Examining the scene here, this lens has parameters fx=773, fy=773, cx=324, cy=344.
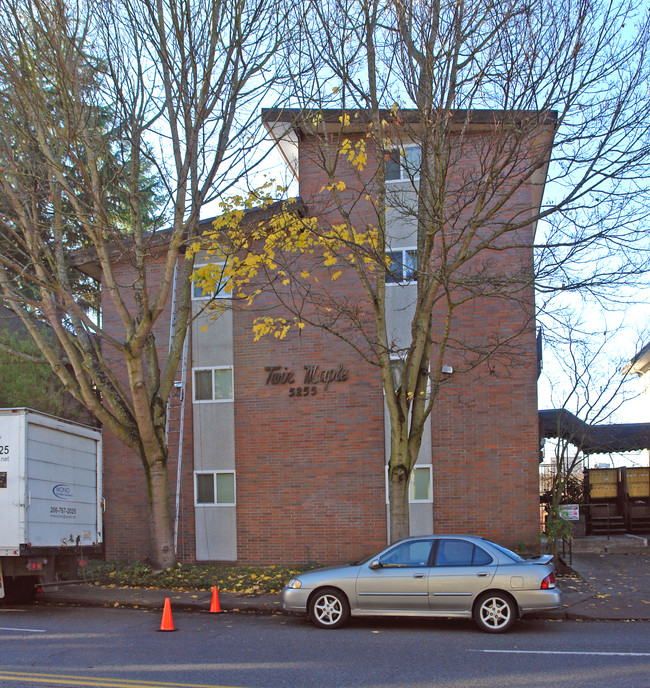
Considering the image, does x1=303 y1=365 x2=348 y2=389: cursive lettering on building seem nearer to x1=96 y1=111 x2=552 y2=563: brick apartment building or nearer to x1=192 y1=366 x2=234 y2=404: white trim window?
x1=96 y1=111 x2=552 y2=563: brick apartment building

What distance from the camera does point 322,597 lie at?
34.8 feet

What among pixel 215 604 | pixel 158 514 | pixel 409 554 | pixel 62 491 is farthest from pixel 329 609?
pixel 158 514

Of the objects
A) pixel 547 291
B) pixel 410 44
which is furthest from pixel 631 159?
pixel 410 44

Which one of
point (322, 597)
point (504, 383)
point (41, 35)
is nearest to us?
point (322, 597)

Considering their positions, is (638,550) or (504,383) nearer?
(504,383)

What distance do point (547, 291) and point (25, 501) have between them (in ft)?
29.0

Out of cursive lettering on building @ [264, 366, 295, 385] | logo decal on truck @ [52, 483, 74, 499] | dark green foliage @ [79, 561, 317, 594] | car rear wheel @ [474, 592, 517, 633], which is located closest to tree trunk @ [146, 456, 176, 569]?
dark green foliage @ [79, 561, 317, 594]

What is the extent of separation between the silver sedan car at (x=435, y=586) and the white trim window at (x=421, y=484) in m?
6.62

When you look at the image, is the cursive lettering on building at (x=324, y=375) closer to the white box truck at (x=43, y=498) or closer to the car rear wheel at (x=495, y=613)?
the white box truck at (x=43, y=498)

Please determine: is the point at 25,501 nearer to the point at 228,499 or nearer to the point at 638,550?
the point at 228,499

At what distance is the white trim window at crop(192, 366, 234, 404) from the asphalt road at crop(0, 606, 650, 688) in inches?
300

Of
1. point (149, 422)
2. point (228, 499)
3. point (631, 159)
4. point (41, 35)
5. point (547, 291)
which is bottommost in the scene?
point (228, 499)

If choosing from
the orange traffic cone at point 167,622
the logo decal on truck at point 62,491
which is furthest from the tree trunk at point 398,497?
the logo decal on truck at point 62,491

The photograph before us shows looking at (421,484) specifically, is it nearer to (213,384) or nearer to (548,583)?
(213,384)
